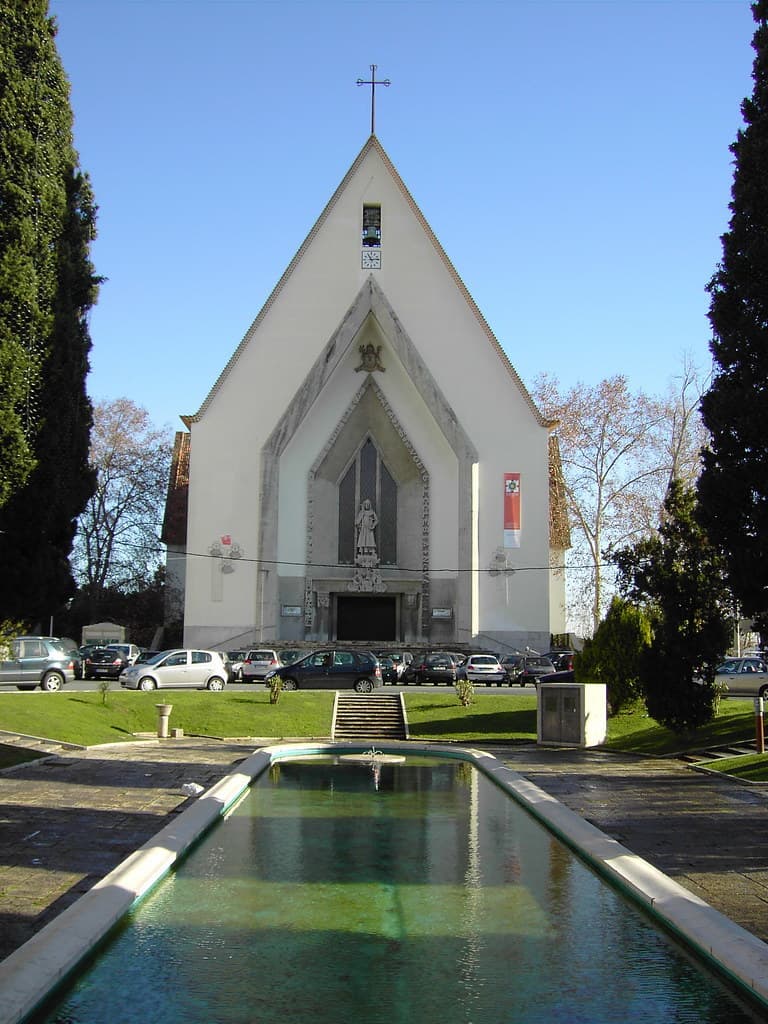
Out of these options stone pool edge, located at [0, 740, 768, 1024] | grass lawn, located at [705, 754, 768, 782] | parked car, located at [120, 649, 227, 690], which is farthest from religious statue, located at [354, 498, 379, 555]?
stone pool edge, located at [0, 740, 768, 1024]

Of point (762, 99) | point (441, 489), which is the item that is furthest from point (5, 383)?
point (441, 489)

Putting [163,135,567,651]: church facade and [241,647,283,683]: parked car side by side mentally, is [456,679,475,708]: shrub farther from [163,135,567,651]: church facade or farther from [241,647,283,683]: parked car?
[163,135,567,651]: church facade

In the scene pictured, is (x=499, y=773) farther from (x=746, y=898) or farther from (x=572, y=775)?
(x=746, y=898)

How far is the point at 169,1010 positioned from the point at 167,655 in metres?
26.5

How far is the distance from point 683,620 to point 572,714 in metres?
3.91

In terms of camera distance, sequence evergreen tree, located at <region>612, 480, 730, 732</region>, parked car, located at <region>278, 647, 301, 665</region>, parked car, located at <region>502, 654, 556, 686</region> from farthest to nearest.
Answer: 1. parked car, located at <region>278, 647, 301, 665</region>
2. parked car, located at <region>502, 654, 556, 686</region>
3. evergreen tree, located at <region>612, 480, 730, 732</region>

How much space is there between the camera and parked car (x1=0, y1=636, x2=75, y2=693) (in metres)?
28.4

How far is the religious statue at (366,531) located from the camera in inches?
1786

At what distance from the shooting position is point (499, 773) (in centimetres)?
1647

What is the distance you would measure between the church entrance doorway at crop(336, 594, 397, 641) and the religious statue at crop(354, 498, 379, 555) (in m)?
2.08

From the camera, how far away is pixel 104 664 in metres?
36.3

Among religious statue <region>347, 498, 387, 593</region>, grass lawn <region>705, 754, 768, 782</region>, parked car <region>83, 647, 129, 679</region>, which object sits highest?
religious statue <region>347, 498, 387, 593</region>

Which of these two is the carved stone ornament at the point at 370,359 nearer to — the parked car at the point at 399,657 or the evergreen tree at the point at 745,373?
the parked car at the point at 399,657

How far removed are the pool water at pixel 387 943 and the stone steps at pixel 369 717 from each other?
44.1ft
